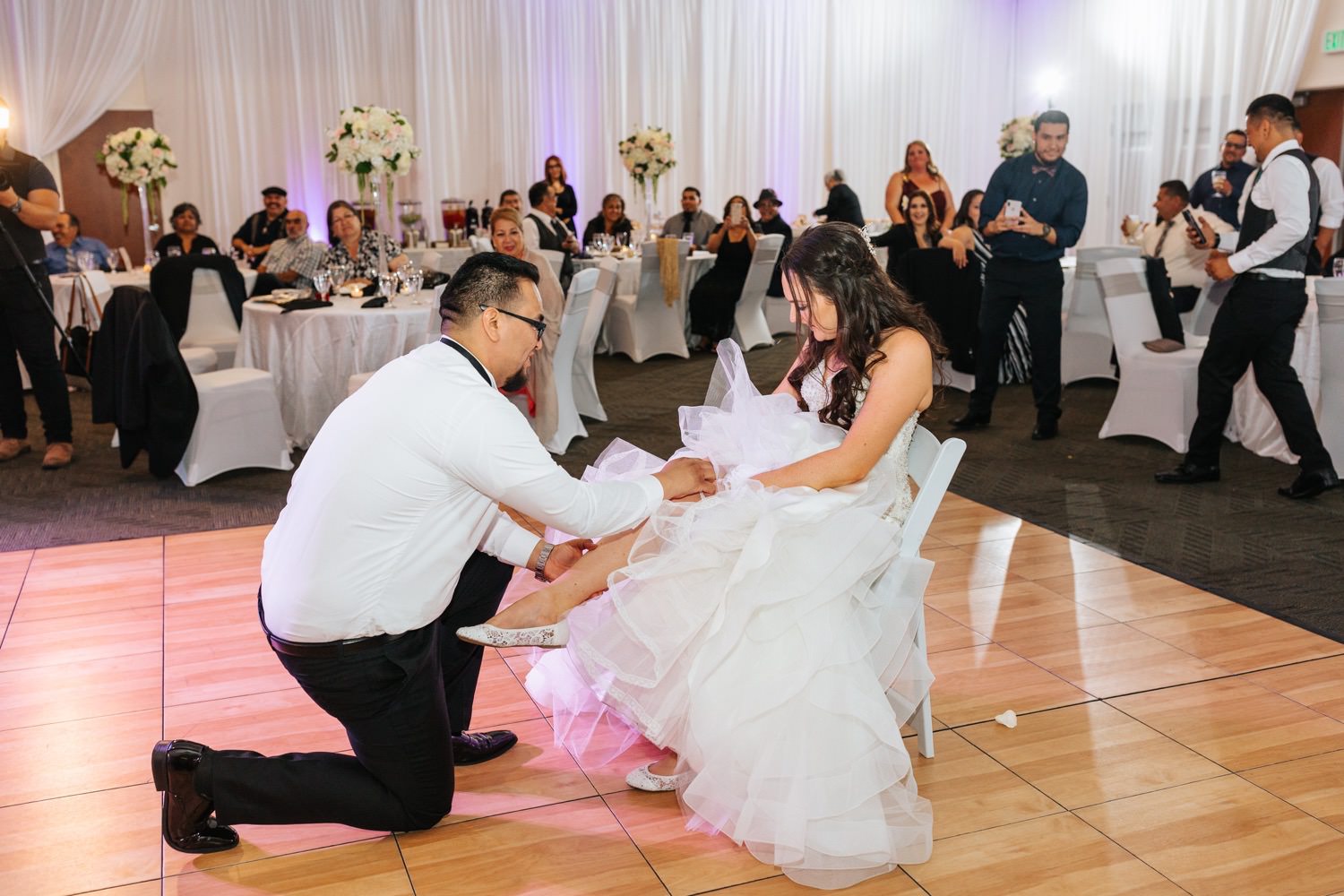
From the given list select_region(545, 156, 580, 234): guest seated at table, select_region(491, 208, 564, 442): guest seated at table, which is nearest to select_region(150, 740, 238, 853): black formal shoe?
select_region(491, 208, 564, 442): guest seated at table

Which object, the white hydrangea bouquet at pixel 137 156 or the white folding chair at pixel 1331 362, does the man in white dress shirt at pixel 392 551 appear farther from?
the white hydrangea bouquet at pixel 137 156

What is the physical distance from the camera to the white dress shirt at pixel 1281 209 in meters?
4.78

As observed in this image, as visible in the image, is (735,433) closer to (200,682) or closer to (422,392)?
(422,392)

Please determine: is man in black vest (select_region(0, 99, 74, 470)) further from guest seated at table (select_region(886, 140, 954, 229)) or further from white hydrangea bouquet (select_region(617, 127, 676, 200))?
white hydrangea bouquet (select_region(617, 127, 676, 200))

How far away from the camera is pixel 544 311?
555 cm

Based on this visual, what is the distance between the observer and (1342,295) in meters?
5.14

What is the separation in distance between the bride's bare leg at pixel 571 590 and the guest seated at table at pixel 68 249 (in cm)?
709

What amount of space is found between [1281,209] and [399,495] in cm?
416

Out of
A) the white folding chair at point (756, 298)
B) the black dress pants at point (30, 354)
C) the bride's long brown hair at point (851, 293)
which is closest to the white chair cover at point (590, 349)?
the white folding chair at point (756, 298)

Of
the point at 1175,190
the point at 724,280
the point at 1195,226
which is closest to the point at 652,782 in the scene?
the point at 1195,226

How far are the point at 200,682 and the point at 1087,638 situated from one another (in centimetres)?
267

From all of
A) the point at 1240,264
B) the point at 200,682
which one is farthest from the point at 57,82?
the point at 1240,264

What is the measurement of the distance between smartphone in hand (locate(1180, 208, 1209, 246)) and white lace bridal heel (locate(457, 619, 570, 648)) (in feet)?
17.5

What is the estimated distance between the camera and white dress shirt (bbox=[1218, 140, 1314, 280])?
478 centimetres
